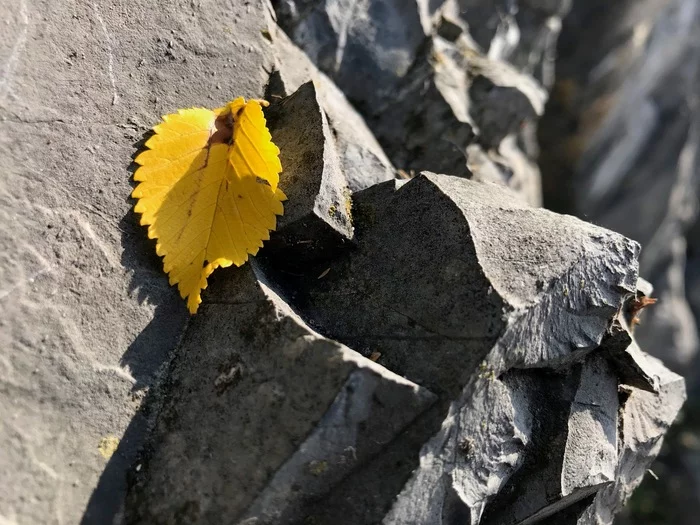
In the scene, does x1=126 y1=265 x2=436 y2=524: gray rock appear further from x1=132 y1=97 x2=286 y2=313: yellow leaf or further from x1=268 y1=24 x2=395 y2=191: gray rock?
x1=268 y1=24 x2=395 y2=191: gray rock

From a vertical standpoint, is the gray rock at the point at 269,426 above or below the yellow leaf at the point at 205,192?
below

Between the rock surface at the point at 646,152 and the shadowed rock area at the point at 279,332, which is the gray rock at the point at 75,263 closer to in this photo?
the shadowed rock area at the point at 279,332

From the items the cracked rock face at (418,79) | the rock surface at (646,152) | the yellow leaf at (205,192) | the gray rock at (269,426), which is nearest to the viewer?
the gray rock at (269,426)

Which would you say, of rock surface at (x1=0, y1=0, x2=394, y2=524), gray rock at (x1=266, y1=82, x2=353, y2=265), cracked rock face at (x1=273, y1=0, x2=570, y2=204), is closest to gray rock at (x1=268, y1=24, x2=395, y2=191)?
gray rock at (x1=266, y1=82, x2=353, y2=265)

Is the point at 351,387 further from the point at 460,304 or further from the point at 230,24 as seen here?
the point at 230,24

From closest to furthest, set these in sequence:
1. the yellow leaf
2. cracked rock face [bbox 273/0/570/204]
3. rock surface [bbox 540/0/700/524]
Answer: the yellow leaf
cracked rock face [bbox 273/0/570/204]
rock surface [bbox 540/0/700/524]

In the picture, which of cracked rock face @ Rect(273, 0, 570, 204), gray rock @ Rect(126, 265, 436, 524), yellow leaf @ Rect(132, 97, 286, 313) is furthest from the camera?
cracked rock face @ Rect(273, 0, 570, 204)

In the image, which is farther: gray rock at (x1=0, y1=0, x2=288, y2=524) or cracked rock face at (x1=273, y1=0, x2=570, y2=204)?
cracked rock face at (x1=273, y1=0, x2=570, y2=204)

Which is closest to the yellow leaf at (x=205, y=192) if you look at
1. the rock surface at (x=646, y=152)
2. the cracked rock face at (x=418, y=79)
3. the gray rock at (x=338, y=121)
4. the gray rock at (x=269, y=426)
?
the gray rock at (x=269, y=426)

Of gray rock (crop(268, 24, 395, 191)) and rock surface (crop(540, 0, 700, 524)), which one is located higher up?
gray rock (crop(268, 24, 395, 191))
